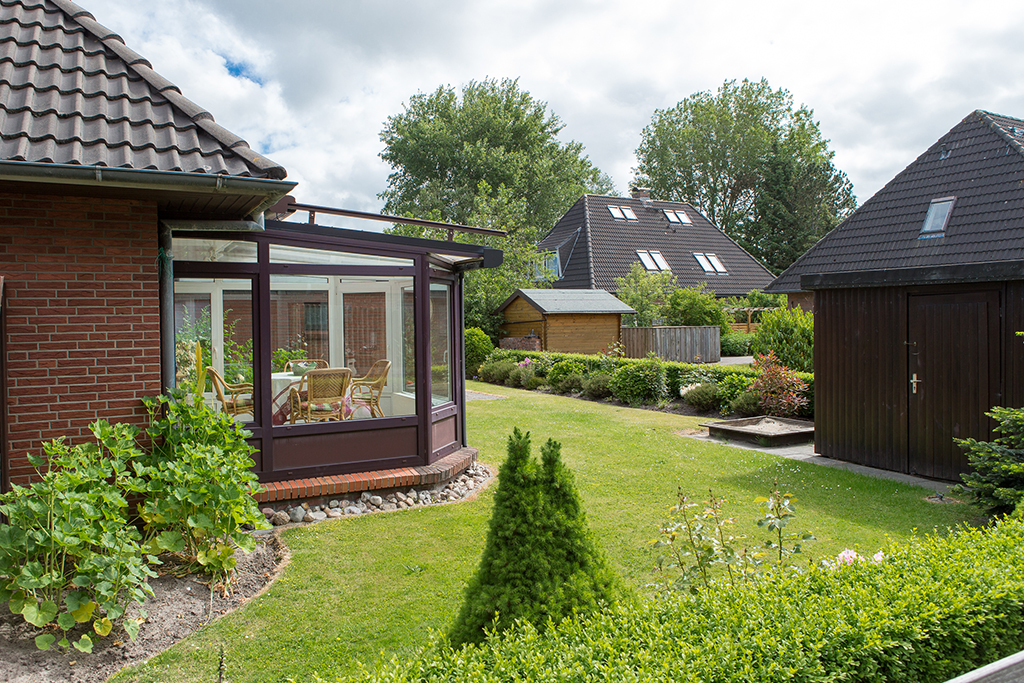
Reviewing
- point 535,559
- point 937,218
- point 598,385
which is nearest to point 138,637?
point 535,559

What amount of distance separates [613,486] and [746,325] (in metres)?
25.1

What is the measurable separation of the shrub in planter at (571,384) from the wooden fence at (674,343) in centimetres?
638

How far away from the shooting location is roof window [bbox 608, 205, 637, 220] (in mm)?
33031

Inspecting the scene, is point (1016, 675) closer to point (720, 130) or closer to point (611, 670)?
point (611, 670)

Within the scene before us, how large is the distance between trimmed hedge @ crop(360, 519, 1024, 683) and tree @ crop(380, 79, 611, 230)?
3591 cm

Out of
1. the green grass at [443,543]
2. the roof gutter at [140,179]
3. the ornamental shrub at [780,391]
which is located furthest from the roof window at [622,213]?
the roof gutter at [140,179]

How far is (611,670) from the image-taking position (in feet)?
7.65

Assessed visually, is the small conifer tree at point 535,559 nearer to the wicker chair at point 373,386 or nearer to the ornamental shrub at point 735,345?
the wicker chair at point 373,386

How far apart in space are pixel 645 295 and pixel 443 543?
830 inches

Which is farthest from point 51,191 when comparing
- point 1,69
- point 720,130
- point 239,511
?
point 720,130

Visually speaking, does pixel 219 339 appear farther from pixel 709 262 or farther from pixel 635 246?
pixel 709 262

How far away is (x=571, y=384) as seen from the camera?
56.5 ft

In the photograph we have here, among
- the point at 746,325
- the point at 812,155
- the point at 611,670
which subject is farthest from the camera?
the point at 812,155

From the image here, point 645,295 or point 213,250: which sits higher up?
point 645,295
